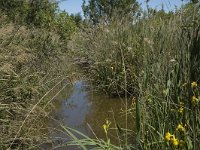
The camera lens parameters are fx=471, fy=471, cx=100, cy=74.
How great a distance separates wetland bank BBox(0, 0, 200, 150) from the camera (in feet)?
11.2

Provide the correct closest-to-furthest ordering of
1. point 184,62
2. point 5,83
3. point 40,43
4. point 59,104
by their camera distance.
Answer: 1. point 184,62
2. point 5,83
3. point 59,104
4. point 40,43

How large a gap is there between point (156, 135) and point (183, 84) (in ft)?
1.99

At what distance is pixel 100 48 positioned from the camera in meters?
10.3

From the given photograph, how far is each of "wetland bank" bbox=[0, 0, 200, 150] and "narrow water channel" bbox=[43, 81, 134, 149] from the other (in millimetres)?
15

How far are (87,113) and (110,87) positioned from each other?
1367 millimetres

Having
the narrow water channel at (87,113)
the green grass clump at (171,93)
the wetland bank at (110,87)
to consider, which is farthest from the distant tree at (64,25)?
the green grass clump at (171,93)

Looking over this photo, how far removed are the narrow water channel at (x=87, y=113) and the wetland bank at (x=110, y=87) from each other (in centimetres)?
2

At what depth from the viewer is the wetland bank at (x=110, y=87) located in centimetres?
342

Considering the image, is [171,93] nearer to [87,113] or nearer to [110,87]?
[87,113]

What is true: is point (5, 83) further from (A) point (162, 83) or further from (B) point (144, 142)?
(B) point (144, 142)

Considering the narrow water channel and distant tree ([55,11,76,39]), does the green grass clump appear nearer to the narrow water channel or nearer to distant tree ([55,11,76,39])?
the narrow water channel

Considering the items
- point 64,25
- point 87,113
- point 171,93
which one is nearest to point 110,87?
point 87,113

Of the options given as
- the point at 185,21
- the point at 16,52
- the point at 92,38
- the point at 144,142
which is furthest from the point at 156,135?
the point at 92,38

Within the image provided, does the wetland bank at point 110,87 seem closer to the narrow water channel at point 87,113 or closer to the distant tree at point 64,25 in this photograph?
the narrow water channel at point 87,113
